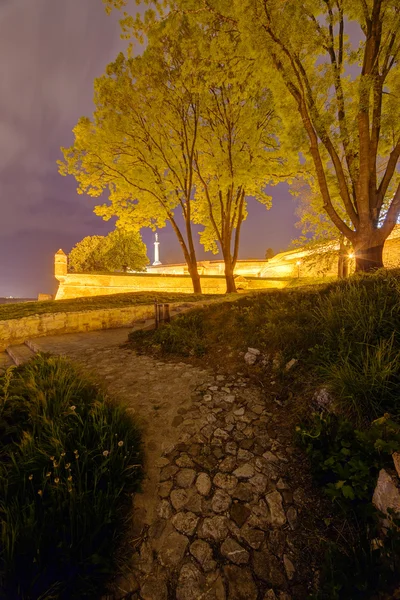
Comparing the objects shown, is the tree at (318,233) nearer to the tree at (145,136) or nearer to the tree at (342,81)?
the tree at (342,81)

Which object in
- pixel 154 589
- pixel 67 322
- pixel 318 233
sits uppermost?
pixel 318 233

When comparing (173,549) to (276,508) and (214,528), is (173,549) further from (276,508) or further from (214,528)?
(276,508)

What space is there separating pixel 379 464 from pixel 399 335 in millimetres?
1779

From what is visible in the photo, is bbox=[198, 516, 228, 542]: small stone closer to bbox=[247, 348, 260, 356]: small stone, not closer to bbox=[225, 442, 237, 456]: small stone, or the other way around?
bbox=[225, 442, 237, 456]: small stone

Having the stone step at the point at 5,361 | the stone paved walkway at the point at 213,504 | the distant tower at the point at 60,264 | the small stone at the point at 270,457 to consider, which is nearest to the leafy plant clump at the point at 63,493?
the stone paved walkway at the point at 213,504

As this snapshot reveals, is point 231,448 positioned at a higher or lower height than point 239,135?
lower

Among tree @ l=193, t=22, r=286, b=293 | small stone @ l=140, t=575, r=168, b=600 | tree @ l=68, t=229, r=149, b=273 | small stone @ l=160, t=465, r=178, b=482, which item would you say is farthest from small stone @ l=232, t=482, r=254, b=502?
tree @ l=68, t=229, r=149, b=273

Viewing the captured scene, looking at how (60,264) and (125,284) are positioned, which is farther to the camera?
(125,284)

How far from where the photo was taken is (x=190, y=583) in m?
1.54

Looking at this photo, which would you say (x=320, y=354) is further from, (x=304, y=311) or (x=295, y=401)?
(x=304, y=311)

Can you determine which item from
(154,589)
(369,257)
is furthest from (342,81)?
(154,589)

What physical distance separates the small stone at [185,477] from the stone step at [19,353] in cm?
478

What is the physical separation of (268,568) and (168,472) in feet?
3.46

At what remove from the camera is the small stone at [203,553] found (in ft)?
5.34
